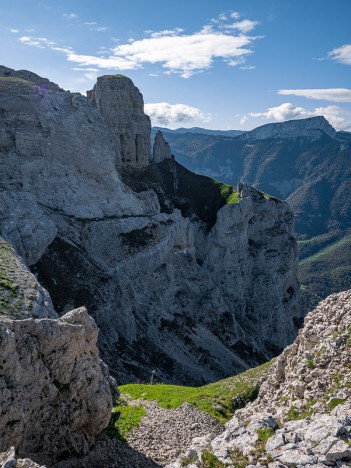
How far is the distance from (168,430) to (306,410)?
10007mm

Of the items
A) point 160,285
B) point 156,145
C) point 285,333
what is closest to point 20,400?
point 160,285

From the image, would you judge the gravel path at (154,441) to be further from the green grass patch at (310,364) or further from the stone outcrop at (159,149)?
the stone outcrop at (159,149)

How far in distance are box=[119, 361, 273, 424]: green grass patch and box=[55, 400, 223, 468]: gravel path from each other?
1.11 meters

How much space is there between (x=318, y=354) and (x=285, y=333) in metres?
69.0

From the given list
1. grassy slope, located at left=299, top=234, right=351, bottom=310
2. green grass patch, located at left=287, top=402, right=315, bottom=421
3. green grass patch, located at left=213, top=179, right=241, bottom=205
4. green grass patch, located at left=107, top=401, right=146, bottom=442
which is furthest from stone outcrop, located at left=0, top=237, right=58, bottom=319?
grassy slope, located at left=299, top=234, right=351, bottom=310

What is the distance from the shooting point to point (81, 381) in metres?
19.2

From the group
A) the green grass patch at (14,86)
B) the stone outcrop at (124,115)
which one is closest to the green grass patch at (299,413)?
the green grass patch at (14,86)

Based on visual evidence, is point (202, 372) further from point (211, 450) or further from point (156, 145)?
point (156, 145)

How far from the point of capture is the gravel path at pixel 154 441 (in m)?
18.5

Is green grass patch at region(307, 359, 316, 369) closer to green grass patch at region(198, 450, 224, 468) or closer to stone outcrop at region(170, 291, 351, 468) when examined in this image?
stone outcrop at region(170, 291, 351, 468)

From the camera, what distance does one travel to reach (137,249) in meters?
Answer: 59.2

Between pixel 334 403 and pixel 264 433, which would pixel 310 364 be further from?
pixel 264 433

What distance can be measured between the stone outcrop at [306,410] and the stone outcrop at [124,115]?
6577cm

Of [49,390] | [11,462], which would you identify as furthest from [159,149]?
[11,462]
